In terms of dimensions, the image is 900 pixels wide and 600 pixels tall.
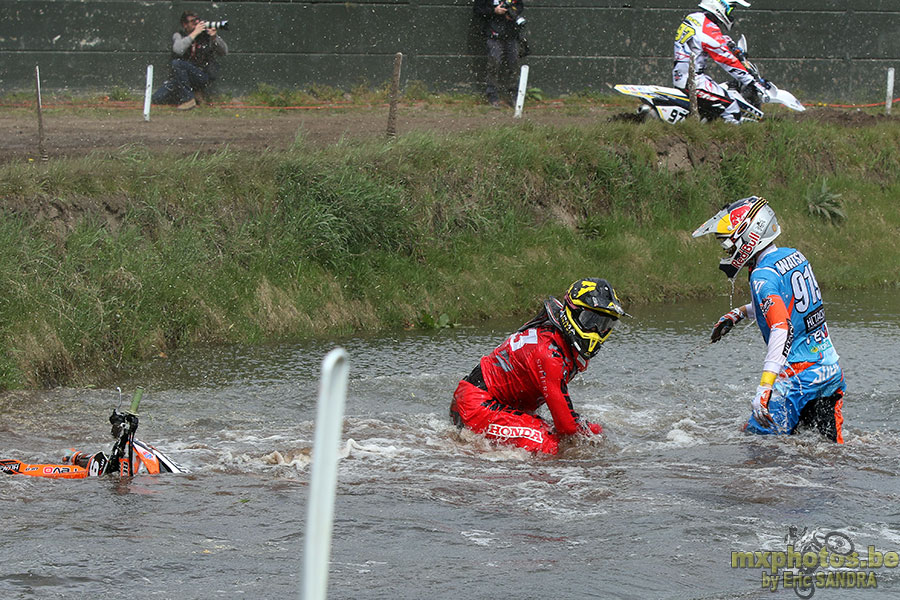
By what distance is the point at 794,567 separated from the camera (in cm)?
616

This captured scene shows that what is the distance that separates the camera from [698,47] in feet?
60.3

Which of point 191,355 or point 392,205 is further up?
point 392,205

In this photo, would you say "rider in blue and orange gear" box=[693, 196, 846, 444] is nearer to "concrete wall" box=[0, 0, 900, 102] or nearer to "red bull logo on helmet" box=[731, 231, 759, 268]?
"red bull logo on helmet" box=[731, 231, 759, 268]

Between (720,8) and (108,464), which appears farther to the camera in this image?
(720,8)

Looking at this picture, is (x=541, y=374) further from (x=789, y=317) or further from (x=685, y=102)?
(x=685, y=102)

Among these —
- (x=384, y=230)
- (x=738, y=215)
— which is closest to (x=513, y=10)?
(x=384, y=230)

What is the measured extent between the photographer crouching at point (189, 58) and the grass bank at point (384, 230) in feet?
23.8

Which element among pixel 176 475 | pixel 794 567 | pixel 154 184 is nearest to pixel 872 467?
pixel 794 567

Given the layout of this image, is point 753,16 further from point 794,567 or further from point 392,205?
point 794,567

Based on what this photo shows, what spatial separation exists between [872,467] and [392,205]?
776cm

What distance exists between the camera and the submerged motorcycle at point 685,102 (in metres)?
18.1

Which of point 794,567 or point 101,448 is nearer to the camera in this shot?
point 794,567

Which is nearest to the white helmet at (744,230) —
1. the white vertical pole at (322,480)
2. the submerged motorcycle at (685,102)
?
the white vertical pole at (322,480)

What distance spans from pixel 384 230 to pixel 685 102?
255 inches
